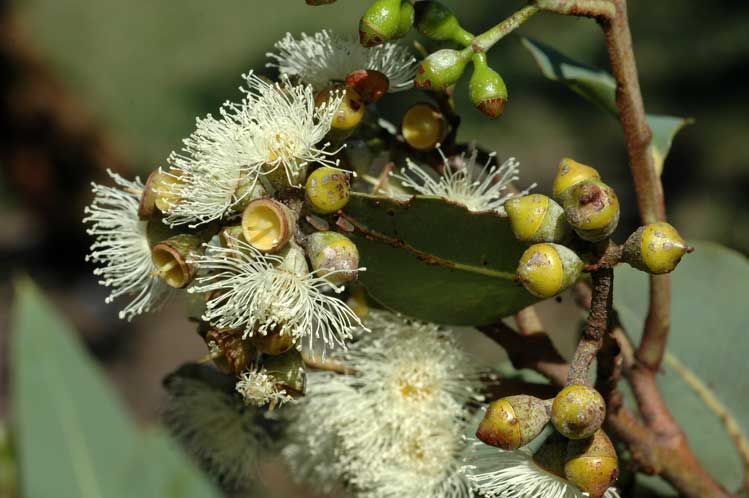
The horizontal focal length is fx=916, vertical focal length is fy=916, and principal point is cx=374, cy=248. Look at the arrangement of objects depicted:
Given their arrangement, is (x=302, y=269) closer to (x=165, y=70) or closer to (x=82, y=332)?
(x=82, y=332)

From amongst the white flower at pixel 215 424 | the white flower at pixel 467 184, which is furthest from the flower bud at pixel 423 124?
the white flower at pixel 215 424

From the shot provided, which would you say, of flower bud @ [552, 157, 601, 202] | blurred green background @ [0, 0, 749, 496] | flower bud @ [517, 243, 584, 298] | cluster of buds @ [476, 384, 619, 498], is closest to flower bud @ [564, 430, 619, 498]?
cluster of buds @ [476, 384, 619, 498]

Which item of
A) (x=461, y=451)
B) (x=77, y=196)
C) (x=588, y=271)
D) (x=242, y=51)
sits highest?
(x=242, y=51)

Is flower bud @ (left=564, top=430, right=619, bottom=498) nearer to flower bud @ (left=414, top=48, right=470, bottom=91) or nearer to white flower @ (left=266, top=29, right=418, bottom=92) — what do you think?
flower bud @ (left=414, top=48, right=470, bottom=91)

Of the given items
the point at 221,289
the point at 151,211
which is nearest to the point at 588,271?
the point at 221,289

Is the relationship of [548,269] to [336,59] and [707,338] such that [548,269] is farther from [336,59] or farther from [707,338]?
[707,338]
